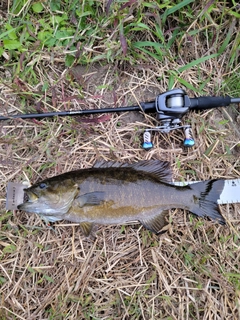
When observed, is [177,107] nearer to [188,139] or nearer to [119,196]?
[188,139]

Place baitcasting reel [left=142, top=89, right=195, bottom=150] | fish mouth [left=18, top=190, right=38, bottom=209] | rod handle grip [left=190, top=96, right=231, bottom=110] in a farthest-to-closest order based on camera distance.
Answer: rod handle grip [left=190, top=96, right=231, bottom=110], baitcasting reel [left=142, top=89, right=195, bottom=150], fish mouth [left=18, top=190, right=38, bottom=209]

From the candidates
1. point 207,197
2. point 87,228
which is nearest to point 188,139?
point 207,197

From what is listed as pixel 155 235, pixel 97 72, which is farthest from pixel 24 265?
pixel 97 72

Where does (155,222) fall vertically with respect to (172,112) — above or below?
below

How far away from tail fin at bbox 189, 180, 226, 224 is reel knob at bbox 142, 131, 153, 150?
1.91 feet

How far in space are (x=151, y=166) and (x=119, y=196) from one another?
46cm

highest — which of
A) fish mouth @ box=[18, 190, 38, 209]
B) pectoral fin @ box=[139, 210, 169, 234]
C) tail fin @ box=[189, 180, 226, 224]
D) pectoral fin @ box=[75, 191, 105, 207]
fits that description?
fish mouth @ box=[18, 190, 38, 209]

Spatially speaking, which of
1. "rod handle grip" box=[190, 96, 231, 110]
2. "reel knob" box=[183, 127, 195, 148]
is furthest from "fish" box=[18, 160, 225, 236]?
"rod handle grip" box=[190, 96, 231, 110]

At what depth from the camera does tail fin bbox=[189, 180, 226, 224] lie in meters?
3.25

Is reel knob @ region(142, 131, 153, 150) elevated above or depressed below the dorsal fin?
above

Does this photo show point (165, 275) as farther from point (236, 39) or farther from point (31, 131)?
point (236, 39)

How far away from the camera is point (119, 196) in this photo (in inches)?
123

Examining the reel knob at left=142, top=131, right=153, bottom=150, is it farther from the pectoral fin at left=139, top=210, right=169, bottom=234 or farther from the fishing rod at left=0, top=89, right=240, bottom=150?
the pectoral fin at left=139, top=210, right=169, bottom=234

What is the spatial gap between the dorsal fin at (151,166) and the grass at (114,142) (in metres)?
0.19
